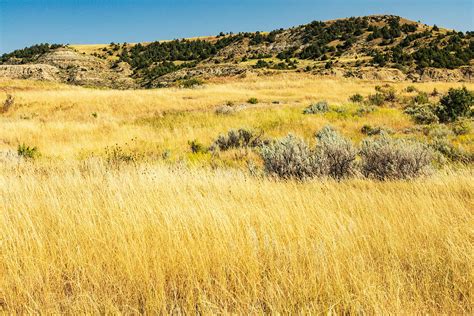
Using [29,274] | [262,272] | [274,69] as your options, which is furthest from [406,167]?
[274,69]

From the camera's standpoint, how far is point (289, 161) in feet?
23.2

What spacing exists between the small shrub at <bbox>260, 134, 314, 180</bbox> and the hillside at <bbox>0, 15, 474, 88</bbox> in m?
36.3

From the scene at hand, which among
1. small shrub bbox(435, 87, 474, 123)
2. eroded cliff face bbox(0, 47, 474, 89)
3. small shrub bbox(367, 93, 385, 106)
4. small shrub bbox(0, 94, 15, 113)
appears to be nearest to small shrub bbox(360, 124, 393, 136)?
small shrub bbox(435, 87, 474, 123)

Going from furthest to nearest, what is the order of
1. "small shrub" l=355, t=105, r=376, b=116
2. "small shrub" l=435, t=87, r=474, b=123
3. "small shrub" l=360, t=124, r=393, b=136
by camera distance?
1. "small shrub" l=355, t=105, r=376, b=116
2. "small shrub" l=435, t=87, r=474, b=123
3. "small shrub" l=360, t=124, r=393, b=136

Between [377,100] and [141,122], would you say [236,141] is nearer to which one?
[141,122]

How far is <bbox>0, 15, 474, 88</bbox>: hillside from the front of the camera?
4662cm

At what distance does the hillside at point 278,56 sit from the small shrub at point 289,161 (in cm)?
3633

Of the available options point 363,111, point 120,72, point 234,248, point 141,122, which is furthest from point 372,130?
point 120,72

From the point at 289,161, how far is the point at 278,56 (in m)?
63.1

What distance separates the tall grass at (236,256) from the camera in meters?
2.31

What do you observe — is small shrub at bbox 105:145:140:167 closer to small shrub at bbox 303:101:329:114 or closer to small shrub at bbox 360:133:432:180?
small shrub at bbox 360:133:432:180

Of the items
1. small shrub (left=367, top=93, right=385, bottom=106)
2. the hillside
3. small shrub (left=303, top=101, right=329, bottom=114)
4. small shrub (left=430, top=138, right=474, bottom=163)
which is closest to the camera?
small shrub (left=430, top=138, right=474, bottom=163)

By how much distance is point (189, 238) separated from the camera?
312 centimetres

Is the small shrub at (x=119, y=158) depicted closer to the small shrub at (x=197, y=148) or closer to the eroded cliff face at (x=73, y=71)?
the small shrub at (x=197, y=148)
